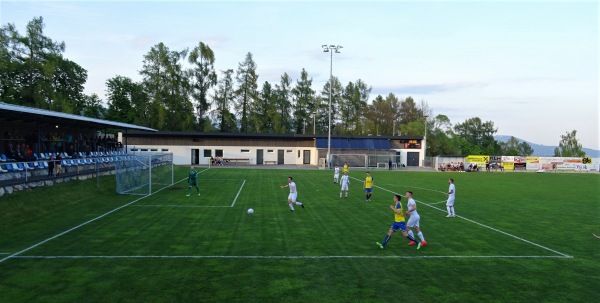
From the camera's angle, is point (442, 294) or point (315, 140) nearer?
point (442, 294)

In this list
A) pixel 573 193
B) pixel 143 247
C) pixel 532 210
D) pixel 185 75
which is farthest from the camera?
pixel 185 75

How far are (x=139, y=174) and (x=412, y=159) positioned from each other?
49911 millimetres

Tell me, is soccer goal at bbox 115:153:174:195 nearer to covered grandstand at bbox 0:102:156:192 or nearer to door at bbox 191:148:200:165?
covered grandstand at bbox 0:102:156:192

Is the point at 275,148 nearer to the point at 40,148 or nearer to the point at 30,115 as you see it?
the point at 40,148

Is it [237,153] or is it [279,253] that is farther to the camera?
[237,153]

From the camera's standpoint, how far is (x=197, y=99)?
78.6 metres

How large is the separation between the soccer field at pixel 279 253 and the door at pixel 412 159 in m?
44.8

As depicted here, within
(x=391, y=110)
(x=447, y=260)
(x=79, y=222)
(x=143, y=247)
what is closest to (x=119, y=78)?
(x=391, y=110)

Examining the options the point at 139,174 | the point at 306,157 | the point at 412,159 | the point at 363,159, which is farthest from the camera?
the point at 412,159

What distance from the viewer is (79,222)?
16.2 m

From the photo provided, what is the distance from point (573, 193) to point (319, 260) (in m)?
28.9

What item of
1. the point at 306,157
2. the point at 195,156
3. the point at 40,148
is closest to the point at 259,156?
the point at 306,157

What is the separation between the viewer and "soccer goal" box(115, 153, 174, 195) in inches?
1002

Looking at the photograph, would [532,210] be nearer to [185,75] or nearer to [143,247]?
[143,247]
